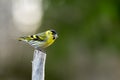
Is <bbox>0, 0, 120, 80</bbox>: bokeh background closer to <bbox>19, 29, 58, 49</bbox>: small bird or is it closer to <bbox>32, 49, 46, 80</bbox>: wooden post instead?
<bbox>19, 29, 58, 49</bbox>: small bird

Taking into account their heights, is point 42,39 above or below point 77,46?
below

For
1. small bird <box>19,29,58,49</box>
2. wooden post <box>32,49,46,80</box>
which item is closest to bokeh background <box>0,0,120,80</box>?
small bird <box>19,29,58,49</box>

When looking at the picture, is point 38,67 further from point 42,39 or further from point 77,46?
point 77,46

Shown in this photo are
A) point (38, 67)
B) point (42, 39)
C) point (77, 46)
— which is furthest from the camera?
point (77, 46)

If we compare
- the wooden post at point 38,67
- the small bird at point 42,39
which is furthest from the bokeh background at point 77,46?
the wooden post at point 38,67

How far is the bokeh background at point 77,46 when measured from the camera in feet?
50.6

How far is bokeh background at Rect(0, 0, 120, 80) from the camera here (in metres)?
15.4

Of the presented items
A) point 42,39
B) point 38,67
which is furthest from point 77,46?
point 38,67

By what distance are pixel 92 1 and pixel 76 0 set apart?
47 cm

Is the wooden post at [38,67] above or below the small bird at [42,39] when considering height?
below

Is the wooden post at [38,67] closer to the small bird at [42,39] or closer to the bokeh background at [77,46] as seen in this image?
the small bird at [42,39]

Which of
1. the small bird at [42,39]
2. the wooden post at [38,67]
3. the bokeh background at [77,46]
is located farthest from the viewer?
the bokeh background at [77,46]

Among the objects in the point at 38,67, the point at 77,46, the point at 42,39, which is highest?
the point at 77,46

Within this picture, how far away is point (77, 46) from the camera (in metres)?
15.9
